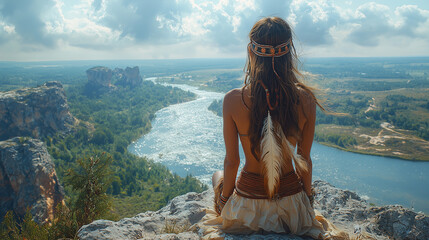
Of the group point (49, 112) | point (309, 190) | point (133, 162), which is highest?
point (309, 190)

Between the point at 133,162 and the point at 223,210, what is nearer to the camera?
the point at 223,210

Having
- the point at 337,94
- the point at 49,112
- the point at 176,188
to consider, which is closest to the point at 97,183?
the point at 176,188

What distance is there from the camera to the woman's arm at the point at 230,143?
179 cm

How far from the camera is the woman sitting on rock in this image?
1.74m

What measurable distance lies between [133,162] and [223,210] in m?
30.3

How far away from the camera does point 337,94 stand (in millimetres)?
61500

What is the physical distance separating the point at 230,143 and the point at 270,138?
288 millimetres

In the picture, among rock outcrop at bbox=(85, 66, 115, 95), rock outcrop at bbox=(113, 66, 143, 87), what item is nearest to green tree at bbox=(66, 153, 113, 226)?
rock outcrop at bbox=(85, 66, 115, 95)

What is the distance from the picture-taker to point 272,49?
1.71m

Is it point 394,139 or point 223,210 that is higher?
point 223,210

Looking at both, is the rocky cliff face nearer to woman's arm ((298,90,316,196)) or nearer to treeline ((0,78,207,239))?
treeline ((0,78,207,239))

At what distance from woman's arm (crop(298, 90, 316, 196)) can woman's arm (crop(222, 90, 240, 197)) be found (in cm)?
46

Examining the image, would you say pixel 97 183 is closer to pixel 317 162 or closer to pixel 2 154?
pixel 2 154

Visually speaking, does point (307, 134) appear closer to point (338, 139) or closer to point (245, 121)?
point (245, 121)
